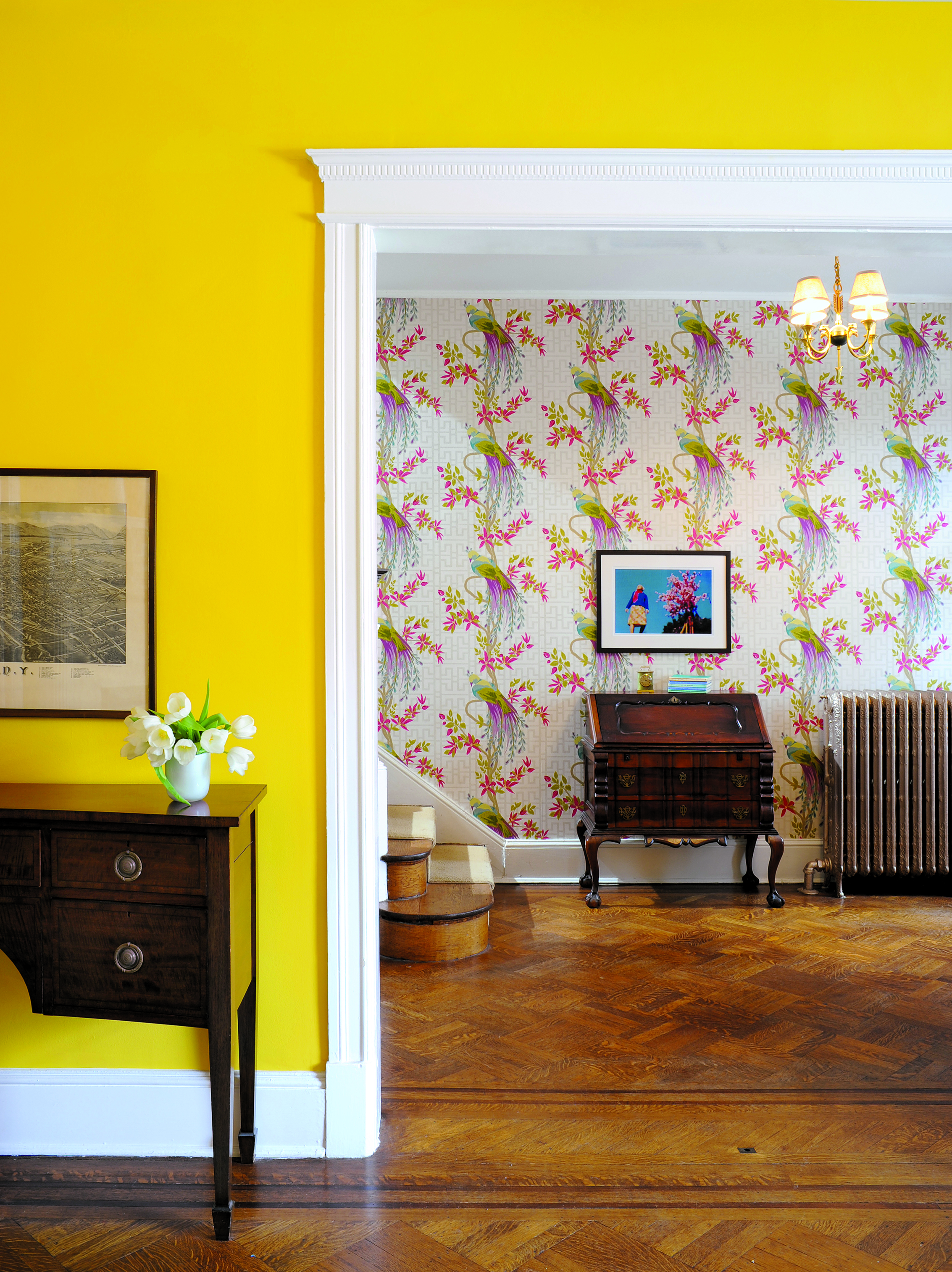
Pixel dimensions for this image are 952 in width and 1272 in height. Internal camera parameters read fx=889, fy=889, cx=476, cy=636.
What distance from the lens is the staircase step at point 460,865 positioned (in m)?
4.20

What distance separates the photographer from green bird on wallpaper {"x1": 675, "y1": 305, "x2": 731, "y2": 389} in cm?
496

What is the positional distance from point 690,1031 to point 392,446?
10.8ft

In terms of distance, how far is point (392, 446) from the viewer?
495cm

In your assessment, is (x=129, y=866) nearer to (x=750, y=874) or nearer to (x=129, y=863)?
(x=129, y=863)

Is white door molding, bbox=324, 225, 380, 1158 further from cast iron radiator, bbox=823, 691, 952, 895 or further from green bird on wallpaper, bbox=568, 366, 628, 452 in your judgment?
cast iron radiator, bbox=823, 691, 952, 895

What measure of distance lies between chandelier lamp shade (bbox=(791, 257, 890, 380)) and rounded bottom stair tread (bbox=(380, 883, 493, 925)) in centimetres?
277

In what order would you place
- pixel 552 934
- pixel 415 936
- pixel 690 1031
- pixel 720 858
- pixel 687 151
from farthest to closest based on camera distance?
1. pixel 720 858
2. pixel 552 934
3. pixel 415 936
4. pixel 690 1031
5. pixel 687 151

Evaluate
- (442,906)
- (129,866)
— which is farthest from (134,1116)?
(442,906)

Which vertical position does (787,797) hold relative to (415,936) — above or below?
above

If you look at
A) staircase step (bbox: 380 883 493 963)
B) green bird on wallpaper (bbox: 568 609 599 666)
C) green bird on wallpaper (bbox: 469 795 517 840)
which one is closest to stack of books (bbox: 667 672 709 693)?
green bird on wallpaper (bbox: 568 609 599 666)

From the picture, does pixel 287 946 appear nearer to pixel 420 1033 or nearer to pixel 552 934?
pixel 420 1033

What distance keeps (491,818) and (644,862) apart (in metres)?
0.88

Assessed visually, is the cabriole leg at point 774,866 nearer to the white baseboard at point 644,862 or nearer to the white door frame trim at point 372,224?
the white baseboard at point 644,862

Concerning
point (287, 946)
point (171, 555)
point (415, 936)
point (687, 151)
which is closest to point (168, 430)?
point (171, 555)
